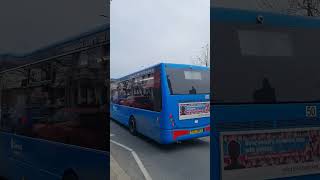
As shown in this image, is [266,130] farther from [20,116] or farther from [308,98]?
[20,116]

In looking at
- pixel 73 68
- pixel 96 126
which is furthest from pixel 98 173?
pixel 73 68

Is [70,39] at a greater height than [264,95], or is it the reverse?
[70,39]

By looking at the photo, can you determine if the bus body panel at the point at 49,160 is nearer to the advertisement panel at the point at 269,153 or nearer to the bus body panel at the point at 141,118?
the bus body panel at the point at 141,118

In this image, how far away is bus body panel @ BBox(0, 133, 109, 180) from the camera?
107 inches

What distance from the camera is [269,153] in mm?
2861

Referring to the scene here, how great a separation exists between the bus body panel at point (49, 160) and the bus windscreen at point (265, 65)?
1.02m

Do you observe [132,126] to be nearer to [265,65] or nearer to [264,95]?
[264,95]

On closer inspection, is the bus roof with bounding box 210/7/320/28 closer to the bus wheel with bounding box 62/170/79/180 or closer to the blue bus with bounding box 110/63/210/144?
the blue bus with bounding box 110/63/210/144

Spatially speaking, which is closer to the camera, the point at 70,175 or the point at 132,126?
the point at 132,126

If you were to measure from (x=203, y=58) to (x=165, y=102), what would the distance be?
16.3 inches

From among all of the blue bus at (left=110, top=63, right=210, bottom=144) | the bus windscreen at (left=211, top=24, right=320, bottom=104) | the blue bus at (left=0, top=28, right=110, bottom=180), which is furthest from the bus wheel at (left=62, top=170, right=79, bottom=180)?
the bus windscreen at (left=211, top=24, right=320, bottom=104)

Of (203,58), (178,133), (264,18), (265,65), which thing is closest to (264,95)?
(265,65)

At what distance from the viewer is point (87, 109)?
2.75m

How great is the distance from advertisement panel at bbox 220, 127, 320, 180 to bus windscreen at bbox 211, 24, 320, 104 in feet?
0.94
